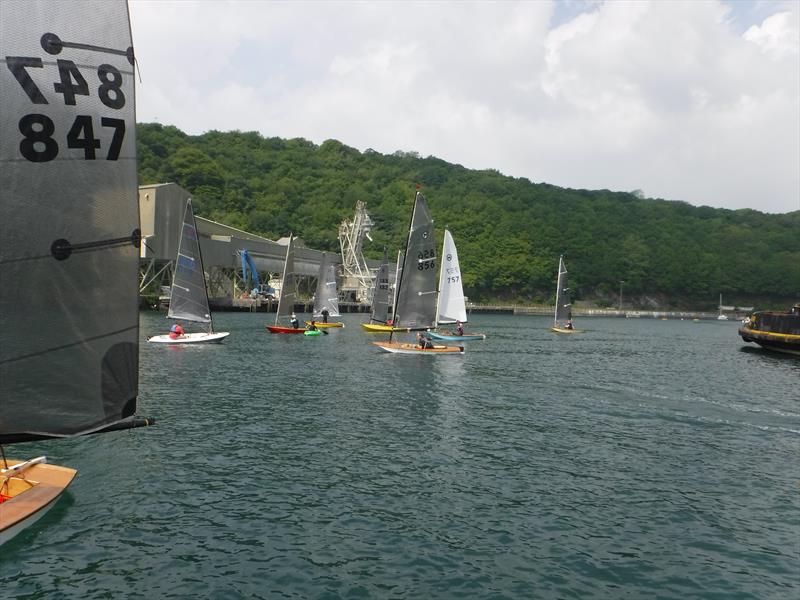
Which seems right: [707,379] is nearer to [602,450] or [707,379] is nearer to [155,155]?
[602,450]

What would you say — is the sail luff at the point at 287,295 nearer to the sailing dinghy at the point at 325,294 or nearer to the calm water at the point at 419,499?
the sailing dinghy at the point at 325,294

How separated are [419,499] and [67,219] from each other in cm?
992

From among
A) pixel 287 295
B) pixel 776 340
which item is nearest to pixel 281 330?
pixel 287 295

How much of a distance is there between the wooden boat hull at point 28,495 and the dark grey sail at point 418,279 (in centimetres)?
3281

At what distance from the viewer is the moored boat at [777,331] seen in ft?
197

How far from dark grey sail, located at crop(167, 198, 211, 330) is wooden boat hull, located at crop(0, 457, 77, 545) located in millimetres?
32360

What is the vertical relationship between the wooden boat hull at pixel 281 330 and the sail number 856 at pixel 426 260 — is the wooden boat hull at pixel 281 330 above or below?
below

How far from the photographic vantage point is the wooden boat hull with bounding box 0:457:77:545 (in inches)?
405

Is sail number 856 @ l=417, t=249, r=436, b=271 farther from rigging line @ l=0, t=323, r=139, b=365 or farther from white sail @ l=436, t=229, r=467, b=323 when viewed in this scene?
rigging line @ l=0, t=323, r=139, b=365

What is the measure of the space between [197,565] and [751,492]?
1385 cm

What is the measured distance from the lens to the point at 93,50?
855cm

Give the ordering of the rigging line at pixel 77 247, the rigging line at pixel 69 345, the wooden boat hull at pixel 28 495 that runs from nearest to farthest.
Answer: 1. the rigging line at pixel 77 247
2. the rigging line at pixel 69 345
3. the wooden boat hull at pixel 28 495

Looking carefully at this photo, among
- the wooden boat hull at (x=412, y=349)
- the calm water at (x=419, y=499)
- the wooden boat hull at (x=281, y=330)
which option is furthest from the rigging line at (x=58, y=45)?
the wooden boat hull at (x=281, y=330)

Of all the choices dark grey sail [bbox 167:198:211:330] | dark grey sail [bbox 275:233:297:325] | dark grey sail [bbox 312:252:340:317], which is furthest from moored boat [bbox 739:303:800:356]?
dark grey sail [bbox 167:198:211:330]
